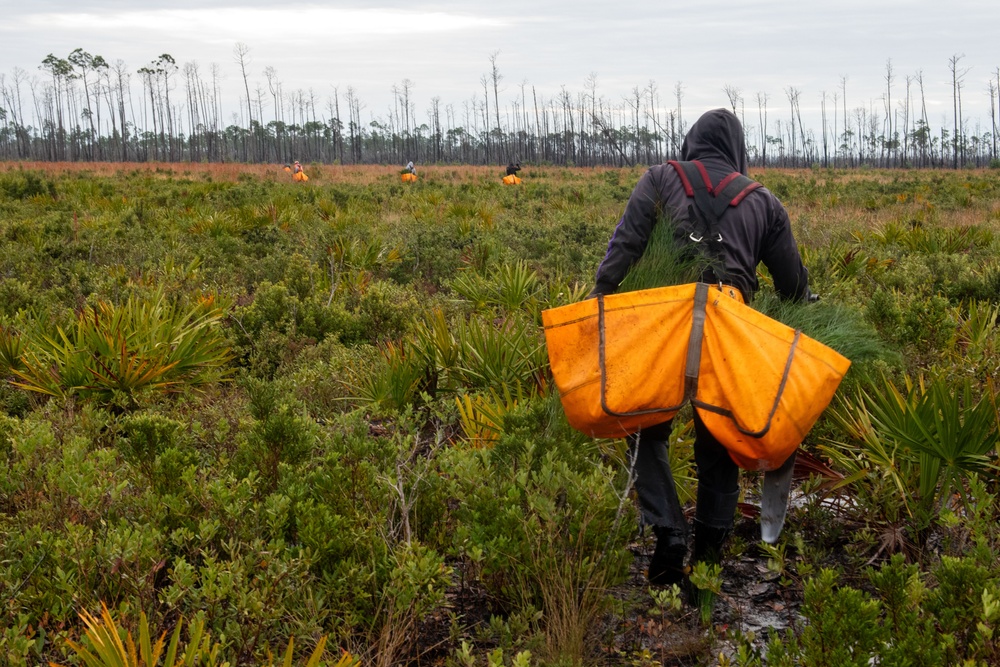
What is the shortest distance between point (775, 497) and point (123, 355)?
177 inches

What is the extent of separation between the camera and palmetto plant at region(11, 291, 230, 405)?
562 centimetres

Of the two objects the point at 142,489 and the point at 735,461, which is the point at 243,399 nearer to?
the point at 142,489

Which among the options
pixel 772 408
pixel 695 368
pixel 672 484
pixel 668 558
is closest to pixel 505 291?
pixel 672 484

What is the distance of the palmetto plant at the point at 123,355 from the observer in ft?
18.5

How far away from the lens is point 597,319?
3.14 meters

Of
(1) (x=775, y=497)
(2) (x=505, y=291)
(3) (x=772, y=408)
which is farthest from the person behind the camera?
(2) (x=505, y=291)

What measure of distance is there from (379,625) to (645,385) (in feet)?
4.42

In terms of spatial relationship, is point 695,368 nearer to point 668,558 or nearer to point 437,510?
point 668,558

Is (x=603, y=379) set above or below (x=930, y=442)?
above

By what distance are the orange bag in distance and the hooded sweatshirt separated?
0.29 meters

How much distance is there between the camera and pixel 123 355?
562 cm

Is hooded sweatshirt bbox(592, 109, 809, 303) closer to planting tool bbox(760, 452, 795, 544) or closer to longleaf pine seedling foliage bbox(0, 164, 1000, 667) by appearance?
longleaf pine seedling foliage bbox(0, 164, 1000, 667)

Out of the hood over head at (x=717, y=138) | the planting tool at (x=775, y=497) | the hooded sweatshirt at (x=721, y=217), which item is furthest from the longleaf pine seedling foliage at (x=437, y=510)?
the hood over head at (x=717, y=138)

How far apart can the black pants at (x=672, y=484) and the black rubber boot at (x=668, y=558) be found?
0.03 meters
